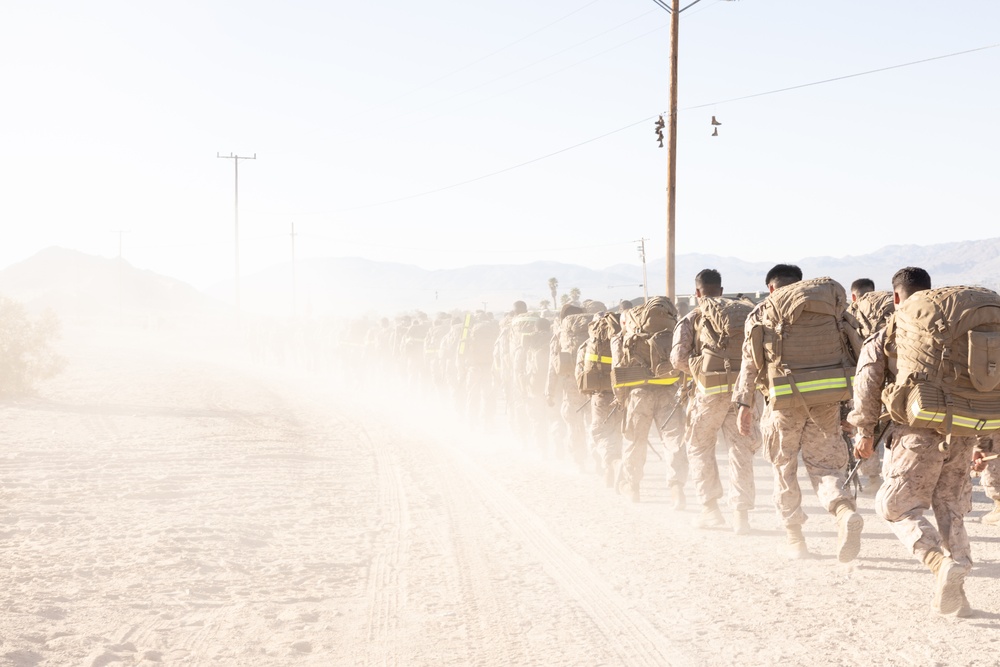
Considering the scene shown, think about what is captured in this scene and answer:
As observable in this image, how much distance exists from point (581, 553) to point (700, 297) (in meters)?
2.79

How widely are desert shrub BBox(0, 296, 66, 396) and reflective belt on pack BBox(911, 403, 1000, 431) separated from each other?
20157mm

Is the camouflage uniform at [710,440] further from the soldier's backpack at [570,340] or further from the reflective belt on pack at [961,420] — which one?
the soldier's backpack at [570,340]

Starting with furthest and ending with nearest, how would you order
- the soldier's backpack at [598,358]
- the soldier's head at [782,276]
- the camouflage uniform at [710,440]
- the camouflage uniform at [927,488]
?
1. the soldier's backpack at [598,358]
2. the camouflage uniform at [710,440]
3. the soldier's head at [782,276]
4. the camouflage uniform at [927,488]

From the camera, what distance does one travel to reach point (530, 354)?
1405 centimetres

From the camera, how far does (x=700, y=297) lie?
873 centimetres

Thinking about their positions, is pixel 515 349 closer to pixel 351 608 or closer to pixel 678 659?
pixel 351 608

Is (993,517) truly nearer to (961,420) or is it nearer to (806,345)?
(806,345)

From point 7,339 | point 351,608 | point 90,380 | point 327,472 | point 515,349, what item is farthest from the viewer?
point 90,380

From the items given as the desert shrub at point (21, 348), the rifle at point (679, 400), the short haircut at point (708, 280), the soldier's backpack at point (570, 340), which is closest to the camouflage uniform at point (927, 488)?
the short haircut at point (708, 280)

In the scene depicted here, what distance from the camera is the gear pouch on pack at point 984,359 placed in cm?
540

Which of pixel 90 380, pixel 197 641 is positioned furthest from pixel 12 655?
pixel 90 380

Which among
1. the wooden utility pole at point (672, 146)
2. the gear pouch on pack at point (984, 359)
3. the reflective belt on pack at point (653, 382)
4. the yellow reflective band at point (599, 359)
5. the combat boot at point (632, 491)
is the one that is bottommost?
the combat boot at point (632, 491)

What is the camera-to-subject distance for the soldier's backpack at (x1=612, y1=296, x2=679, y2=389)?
9.63m

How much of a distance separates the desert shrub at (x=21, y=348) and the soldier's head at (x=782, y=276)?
1850cm
